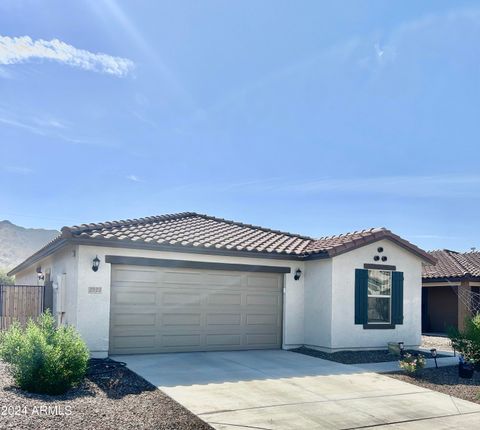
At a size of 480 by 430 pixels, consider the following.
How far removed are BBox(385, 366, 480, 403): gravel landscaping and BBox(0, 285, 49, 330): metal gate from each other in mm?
10855

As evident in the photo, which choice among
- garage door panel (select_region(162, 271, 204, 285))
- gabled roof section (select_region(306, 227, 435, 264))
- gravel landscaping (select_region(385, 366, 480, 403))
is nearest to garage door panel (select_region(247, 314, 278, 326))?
garage door panel (select_region(162, 271, 204, 285))

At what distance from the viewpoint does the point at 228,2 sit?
40.4ft

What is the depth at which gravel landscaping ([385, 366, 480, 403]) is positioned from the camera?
9.46m

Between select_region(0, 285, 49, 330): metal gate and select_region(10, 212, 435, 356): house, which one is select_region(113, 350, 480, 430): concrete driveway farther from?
select_region(0, 285, 49, 330): metal gate

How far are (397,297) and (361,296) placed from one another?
1.49 m

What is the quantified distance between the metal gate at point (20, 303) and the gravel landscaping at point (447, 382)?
10.9 metres

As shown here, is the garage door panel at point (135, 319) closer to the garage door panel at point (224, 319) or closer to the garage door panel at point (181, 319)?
the garage door panel at point (181, 319)

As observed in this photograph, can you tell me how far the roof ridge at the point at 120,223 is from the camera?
39.4ft

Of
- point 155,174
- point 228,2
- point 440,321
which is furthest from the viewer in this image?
point 440,321

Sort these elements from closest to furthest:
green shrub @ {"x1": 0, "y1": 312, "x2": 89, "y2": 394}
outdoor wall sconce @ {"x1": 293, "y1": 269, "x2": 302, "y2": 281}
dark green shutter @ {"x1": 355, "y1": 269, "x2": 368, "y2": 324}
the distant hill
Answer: green shrub @ {"x1": 0, "y1": 312, "x2": 89, "y2": 394} < dark green shutter @ {"x1": 355, "y1": 269, "x2": 368, "y2": 324} < outdoor wall sconce @ {"x1": 293, "y1": 269, "x2": 302, "y2": 281} < the distant hill

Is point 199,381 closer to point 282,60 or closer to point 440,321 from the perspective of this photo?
point 282,60

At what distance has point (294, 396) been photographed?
8.62 m

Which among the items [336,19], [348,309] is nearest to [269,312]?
[348,309]

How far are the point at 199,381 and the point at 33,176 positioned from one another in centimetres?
1464
